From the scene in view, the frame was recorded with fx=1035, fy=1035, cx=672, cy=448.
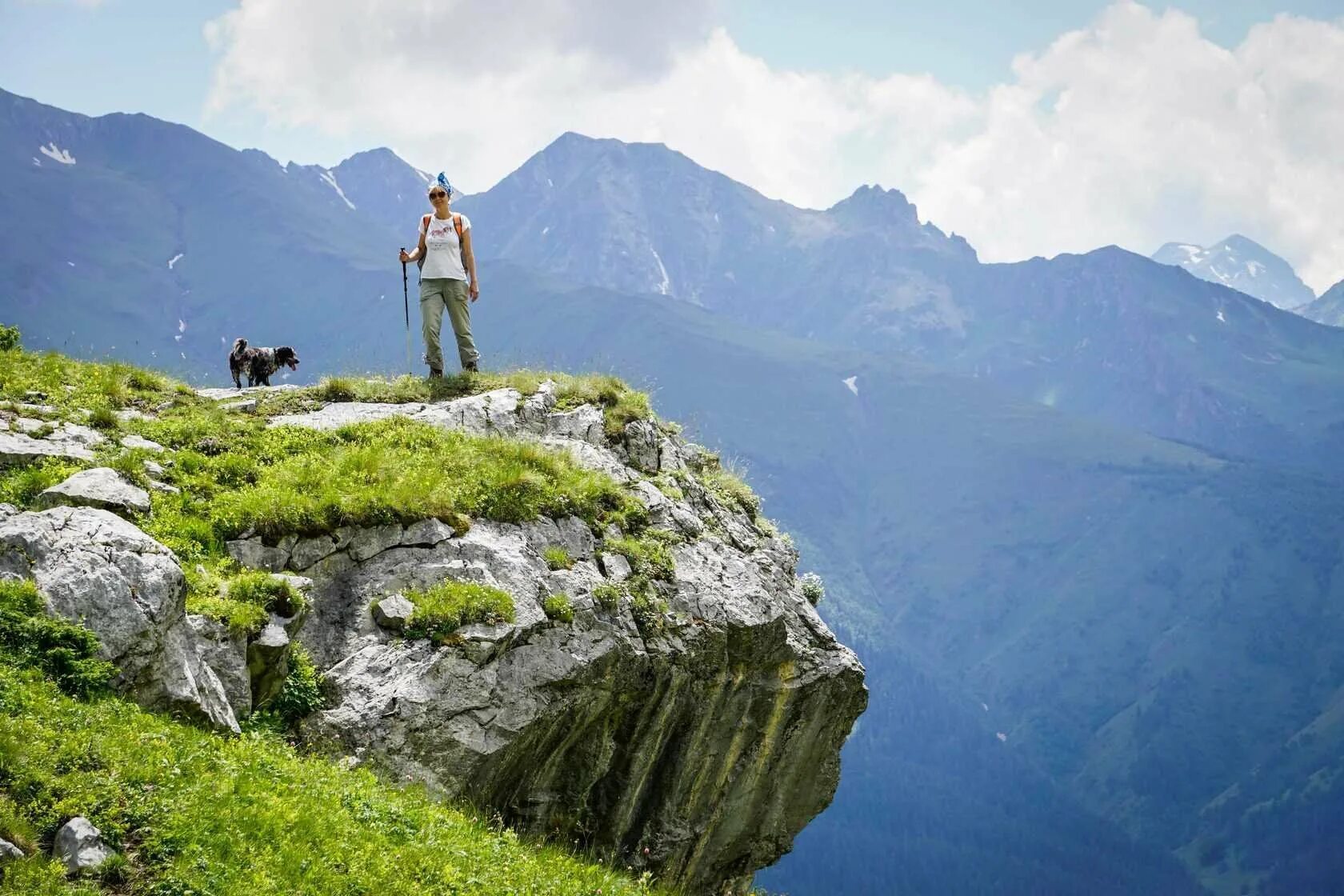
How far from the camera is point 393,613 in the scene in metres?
13.3

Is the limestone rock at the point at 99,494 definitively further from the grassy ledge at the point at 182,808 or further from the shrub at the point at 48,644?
the grassy ledge at the point at 182,808

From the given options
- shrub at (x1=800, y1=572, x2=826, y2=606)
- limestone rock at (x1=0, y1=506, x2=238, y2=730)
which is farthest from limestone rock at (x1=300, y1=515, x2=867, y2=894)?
limestone rock at (x1=0, y1=506, x2=238, y2=730)

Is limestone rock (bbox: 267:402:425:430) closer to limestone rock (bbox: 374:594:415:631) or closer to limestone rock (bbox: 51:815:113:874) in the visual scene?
limestone rock (bbox: 374:594:415:631)

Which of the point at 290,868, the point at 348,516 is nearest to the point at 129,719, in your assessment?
the point at 290,868

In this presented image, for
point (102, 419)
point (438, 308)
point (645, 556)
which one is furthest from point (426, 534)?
point (438, 308)

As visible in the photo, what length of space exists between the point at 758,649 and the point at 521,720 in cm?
478

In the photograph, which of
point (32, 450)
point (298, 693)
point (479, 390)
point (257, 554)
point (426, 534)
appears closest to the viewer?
point (298, 693)

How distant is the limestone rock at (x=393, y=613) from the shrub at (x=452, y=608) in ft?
0.23

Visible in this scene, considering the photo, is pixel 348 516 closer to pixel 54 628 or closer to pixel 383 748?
pixel 383 748

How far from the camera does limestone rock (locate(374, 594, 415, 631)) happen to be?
13.3 metres

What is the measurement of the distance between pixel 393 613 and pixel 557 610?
2280 mm

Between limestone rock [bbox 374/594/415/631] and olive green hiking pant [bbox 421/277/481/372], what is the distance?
26.5 ft

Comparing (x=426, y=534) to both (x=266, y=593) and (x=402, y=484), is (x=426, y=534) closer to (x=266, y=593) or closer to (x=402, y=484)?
(x=402, y=484)

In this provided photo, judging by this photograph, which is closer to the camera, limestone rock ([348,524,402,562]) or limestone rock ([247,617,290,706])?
limestone rock ([247,617,290,706])
